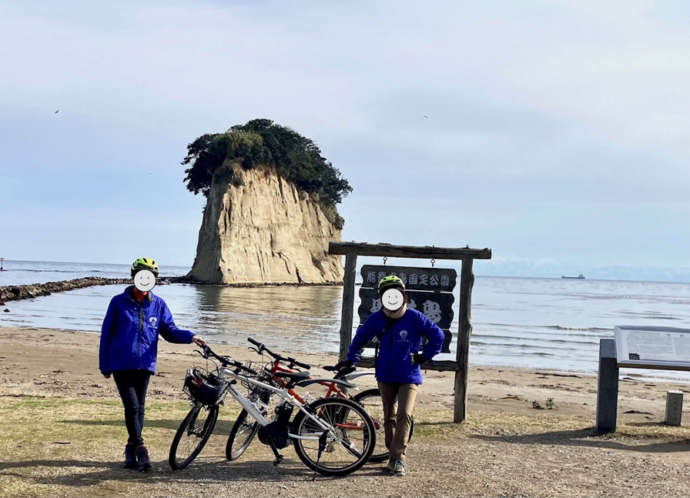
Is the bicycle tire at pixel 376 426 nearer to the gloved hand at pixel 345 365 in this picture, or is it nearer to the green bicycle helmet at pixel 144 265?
the gloved hand at pixel 345 365

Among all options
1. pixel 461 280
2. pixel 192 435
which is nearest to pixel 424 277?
pixel 461 280

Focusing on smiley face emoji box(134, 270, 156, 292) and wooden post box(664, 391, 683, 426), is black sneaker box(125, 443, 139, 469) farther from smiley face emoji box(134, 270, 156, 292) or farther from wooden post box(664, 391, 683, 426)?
wooden post box(664, 391, 683, 426)

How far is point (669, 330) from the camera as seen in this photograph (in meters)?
10.2

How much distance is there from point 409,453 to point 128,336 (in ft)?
10.9

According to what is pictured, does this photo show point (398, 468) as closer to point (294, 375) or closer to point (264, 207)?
point (294, 375)

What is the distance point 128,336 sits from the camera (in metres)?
7.10

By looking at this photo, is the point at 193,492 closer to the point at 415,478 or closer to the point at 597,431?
the point at 415,478

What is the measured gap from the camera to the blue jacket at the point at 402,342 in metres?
7.49

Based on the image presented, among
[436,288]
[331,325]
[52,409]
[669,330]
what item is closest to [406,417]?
[436,288]

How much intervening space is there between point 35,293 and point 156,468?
4703 cm

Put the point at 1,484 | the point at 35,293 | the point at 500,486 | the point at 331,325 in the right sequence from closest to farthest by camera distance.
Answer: the point at 1,484
the point at 500,486
the point at 331,325
the point at 35,293

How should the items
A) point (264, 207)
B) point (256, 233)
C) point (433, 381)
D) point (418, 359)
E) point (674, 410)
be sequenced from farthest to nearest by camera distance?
point (264, 207), point (256, 233), point (433, 381), point (674, 410), point (418, 359)

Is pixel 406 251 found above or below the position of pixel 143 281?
above

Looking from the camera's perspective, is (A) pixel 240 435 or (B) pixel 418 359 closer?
(B) pixel 418 359
